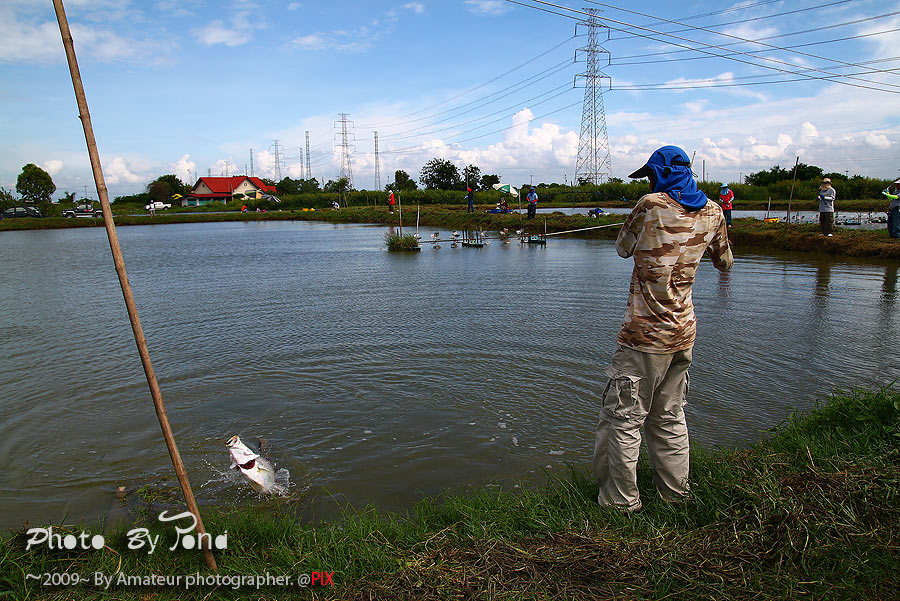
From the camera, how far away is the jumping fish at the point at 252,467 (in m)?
4.21

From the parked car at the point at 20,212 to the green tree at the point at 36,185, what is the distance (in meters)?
1.69

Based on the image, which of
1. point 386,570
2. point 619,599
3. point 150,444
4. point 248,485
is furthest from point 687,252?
point 150,444

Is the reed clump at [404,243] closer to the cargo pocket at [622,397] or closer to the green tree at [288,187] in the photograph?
the cargo pocket at [622,397]

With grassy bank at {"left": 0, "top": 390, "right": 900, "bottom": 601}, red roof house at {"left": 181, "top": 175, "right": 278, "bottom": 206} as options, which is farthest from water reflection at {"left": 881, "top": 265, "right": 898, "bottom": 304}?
red roof house at {"left": 181, "top": 175, "right": 278, "bottom": 206}

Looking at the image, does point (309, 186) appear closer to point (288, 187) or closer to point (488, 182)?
point (288, 187)

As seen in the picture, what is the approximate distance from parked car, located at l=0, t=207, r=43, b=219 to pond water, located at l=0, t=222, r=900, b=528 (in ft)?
181

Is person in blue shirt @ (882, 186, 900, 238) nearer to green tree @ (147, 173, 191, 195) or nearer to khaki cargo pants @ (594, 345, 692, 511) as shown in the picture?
khaki cargo pants @ (594, 345, 692, 511)

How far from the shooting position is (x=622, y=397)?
330 cm

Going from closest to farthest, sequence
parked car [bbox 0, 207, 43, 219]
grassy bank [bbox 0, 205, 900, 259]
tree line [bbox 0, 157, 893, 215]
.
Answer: grassy bank [bbox 0, 205, 900, 259] → tree line [bbox 0, 157, 893, 215] → parked car [bbox 0, 207, 43, 219]

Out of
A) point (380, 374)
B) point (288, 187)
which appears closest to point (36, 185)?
point (288, 187)

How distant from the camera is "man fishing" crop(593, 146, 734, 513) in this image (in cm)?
327

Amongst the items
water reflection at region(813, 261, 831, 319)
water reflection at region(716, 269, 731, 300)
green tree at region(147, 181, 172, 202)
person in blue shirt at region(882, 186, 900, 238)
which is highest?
green tree at region(147, 181, 172, 202)

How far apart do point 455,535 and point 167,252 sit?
26439 mm

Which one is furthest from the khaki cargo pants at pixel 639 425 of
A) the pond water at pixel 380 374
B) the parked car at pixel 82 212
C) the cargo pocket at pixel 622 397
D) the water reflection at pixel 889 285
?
the parked car at pixel 82 212
